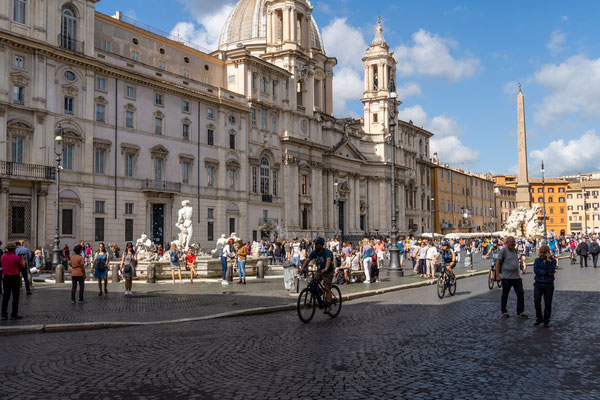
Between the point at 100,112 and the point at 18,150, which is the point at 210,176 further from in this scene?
the point at 18,150

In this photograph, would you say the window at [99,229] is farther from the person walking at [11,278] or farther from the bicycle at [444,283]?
the bicycle at [444,283]

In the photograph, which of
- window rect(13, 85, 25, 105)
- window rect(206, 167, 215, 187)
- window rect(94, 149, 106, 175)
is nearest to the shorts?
window rect(13, 85, 25, 105)

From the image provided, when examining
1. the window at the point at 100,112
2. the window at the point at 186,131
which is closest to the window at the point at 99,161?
the window at the point at 100,112

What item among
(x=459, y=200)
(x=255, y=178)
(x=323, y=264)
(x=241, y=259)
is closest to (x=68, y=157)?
(x=255, y=178)

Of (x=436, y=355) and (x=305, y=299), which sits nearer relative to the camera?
(x=436, y=355)

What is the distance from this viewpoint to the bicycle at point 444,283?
16181mm

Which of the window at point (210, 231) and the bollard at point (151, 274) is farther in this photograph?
the window at point (210, 231)

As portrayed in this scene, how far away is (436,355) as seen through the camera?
8195 mm

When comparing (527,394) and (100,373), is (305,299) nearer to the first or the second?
(100,373)

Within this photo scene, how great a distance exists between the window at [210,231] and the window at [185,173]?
378cm

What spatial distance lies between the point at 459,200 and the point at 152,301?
8303 centimetres

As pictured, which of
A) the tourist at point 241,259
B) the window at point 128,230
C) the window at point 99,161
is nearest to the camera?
the tourist at point 241,259

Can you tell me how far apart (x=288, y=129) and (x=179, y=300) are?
39.0 m

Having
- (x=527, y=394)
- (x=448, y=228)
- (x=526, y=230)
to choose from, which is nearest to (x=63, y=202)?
(x=527, y=394)
